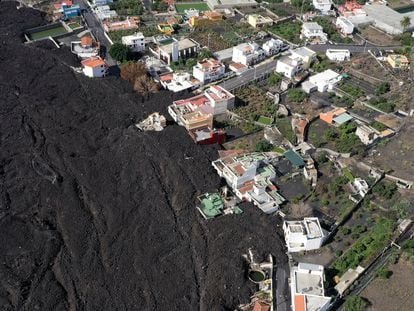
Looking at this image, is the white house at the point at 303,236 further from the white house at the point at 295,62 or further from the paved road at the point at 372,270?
the white house at the point at 295,62

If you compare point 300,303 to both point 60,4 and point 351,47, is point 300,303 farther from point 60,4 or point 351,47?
point 60,4

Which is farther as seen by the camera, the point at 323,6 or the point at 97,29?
the point at 323,6

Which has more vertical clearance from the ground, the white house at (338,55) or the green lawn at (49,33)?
the green lawn at (49,33)

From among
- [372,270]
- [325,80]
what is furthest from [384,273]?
[325,80]

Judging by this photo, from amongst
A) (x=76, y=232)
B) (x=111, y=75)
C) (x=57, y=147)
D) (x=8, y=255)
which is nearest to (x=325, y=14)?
(x=111, y=75)

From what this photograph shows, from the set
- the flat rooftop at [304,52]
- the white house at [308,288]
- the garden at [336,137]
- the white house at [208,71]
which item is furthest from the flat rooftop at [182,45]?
the white house at [308,288]

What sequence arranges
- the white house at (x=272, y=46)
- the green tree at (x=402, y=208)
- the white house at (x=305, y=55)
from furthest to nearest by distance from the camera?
the white house at (x=272, y=46) → the white house at (x=305, y=55) → the green tree at (x=402, y=208)

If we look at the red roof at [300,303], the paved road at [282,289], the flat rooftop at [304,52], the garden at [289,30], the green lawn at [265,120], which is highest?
the flat rooftop at [304,52]
